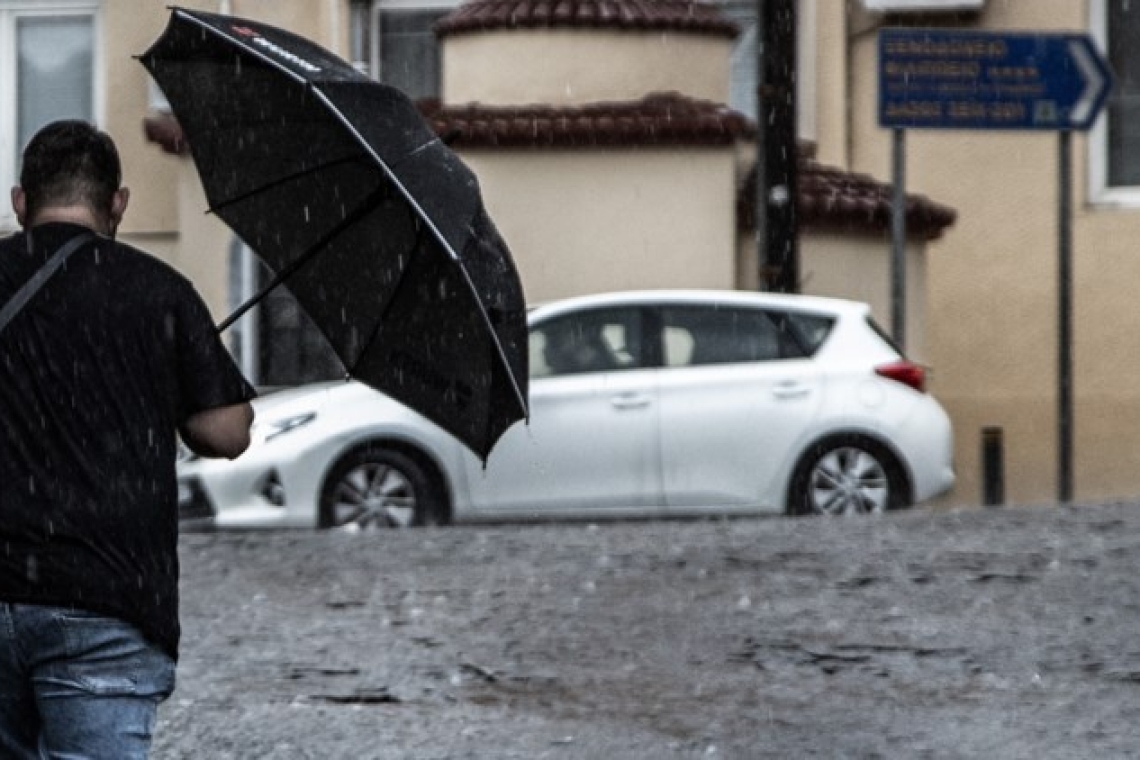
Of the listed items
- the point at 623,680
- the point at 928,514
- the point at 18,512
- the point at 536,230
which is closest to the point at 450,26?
the point at 536,230

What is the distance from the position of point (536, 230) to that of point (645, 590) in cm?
963

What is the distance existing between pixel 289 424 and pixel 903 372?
3.38 metres

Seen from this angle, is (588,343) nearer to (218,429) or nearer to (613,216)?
(613,216)

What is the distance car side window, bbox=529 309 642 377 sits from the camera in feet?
51.2

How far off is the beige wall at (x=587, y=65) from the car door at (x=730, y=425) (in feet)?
18.0

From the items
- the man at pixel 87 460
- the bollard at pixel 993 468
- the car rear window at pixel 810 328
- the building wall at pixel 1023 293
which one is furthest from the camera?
the building wall at pixel 1023 293

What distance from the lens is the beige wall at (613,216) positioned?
67.5 ft

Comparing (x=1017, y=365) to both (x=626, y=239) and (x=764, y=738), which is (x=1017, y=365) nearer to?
(x=626, y=239)

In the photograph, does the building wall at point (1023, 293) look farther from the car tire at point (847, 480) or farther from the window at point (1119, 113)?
the car tire at point (847, 480)

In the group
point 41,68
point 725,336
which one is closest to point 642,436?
point 725,336

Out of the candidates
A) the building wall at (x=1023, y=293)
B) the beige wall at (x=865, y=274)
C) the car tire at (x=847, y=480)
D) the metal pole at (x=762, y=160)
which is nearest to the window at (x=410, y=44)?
the building wall at (x=1023, y=293)

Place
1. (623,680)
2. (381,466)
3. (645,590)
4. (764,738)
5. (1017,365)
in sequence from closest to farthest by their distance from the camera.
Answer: (764,738) < (623,680) < (645,590) < (381,466) < (1017,365)

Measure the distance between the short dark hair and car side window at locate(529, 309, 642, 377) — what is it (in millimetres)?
10811

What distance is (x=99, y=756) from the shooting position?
4645mm
